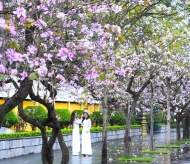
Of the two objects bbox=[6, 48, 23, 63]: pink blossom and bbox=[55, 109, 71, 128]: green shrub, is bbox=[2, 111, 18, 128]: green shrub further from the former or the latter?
bbox=[6, 48, 23, 63]: pink blossom

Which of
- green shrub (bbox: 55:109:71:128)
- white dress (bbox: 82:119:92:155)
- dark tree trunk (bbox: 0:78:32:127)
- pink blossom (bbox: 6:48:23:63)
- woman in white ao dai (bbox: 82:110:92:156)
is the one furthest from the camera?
green shrub (bbox: 55:109:71:128)

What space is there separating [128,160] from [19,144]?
17.7 feet

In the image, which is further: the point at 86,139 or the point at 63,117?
the point at 63,117

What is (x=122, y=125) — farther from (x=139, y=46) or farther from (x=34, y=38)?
(x=34, y=38)

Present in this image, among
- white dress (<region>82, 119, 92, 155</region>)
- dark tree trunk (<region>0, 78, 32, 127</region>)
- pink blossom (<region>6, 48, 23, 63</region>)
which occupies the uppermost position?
pink blossom (<region>6, 48, 23, 63</region>)

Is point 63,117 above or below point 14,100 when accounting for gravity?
above

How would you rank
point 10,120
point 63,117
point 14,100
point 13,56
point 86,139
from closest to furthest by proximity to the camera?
point 13,56 < point 14,100 < point 86,139 < point 10,120 < point 63,117

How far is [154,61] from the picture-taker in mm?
22594

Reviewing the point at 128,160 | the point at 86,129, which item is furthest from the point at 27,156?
the point at 128,160

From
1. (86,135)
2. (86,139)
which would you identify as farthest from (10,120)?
(86,139)

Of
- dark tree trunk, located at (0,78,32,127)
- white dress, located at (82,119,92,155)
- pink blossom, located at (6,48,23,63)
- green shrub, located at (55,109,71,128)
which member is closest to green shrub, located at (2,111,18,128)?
white dress, located at (82,119,92,155)

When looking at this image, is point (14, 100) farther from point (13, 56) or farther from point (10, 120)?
point (10, 120)

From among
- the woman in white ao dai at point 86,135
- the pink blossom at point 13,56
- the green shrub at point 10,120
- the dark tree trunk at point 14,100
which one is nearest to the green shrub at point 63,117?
the green shrub at point 10,120

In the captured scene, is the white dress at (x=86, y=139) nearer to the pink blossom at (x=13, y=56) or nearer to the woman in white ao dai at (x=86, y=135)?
the woman in white ao dai at (x=86, y=135)
